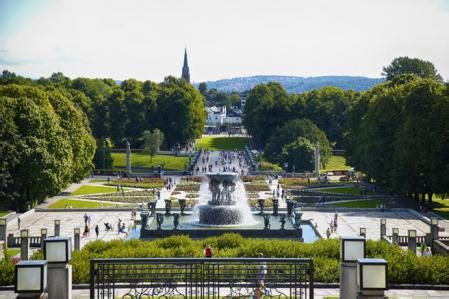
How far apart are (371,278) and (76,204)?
50.0m

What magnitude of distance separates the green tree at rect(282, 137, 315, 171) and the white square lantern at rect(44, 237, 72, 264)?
74.1 metres

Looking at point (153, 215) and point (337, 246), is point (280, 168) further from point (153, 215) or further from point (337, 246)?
point (337, 246)

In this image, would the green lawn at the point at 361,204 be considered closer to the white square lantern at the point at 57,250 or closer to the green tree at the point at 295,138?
the green tree at the point at 295,138

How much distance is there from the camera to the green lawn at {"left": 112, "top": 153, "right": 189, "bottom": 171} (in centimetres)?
9519

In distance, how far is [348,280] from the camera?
14.5 meters

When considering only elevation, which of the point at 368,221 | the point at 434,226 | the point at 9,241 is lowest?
the point at 9,241

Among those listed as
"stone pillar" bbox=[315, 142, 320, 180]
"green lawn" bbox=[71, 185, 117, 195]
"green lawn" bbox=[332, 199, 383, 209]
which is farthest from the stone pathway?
"stone pillar" bbox=[315, 142, 320, 180]

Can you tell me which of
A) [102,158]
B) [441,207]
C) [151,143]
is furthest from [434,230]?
[151,143]

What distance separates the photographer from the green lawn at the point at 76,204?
2293 inches

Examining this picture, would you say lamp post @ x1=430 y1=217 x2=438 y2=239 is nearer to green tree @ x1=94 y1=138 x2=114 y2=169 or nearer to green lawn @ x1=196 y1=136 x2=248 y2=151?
green tree @ x1=94 y1=138 x2=114 y2=169

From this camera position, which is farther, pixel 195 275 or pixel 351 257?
pixel 195 275

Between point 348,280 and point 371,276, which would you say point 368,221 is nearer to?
point 348,280

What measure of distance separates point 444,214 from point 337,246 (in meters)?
29.0

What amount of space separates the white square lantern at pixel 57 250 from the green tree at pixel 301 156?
74.1m
